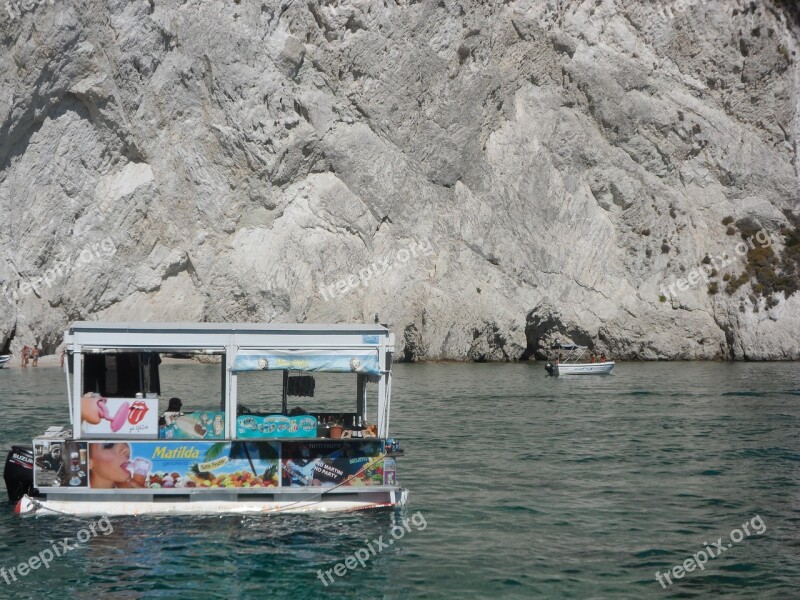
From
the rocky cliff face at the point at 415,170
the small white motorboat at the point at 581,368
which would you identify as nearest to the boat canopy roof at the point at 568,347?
the rocky cliff face at the point at 415,170

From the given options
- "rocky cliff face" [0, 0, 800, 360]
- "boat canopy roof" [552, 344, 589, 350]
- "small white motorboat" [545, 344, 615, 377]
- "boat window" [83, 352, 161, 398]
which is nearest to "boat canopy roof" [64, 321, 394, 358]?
"boat window" [83, 352, 161, 398]

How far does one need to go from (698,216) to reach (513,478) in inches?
1906

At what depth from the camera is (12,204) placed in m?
48.3

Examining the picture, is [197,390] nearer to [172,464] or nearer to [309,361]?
[172,464]

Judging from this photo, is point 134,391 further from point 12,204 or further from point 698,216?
point 698,216

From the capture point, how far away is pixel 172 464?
53.2 feet

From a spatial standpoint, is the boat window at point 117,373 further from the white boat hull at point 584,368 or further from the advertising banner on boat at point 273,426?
the white boat hull at point 584,368

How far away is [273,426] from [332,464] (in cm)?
135

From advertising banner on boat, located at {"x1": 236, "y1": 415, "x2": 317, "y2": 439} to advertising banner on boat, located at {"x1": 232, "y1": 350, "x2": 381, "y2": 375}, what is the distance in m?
0.98

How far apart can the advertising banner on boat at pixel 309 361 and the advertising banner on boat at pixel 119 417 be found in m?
1.82

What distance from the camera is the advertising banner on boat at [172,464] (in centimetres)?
1614

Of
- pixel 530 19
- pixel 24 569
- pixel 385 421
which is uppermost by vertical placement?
pixel 530 19

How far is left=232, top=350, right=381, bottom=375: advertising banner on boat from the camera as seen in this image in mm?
16297

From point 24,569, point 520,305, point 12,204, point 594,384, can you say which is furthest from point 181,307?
point 24,569
